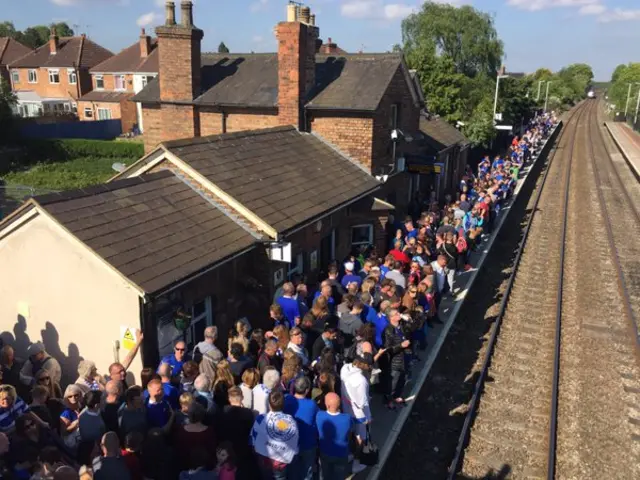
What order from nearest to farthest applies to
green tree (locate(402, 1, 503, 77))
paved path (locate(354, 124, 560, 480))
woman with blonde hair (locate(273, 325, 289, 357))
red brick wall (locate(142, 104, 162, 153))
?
woman with blonde hair (locate(273, 325, 289, 357)) → paved path (locate(354, 124, 560, 480)) → red brick wall (locate(142, 104, 162, 153)) → green tree (locate(402, 1, 503, 77))

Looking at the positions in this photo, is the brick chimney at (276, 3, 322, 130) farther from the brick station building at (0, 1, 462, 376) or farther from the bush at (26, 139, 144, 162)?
the bush at (26, 139, 144, 162)

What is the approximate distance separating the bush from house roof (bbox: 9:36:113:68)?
17.5 meters

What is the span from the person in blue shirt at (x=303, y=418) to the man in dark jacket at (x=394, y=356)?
7.99 feet

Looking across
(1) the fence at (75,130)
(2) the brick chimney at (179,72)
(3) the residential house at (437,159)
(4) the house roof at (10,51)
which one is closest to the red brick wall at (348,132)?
(3) the residential house at (437,159)

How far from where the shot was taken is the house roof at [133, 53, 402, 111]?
15062mm

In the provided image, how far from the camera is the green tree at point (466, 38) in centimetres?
4806

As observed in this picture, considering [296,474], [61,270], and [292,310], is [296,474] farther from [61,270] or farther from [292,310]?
[61,270]

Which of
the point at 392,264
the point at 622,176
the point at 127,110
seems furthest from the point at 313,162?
the point at 127,110

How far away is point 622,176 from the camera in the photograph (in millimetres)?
31453

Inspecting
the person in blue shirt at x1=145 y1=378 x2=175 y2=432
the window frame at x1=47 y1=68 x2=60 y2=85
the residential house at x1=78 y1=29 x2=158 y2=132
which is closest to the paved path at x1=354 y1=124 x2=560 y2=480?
the person in blue shirt at x1=145 y1=378 x2=175 y2=432

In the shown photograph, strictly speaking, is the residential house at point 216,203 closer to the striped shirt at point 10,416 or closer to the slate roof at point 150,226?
the slate roof at point 150,226

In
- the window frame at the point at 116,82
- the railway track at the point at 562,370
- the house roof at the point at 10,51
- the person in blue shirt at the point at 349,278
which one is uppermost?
the house roof at the point at 10,51

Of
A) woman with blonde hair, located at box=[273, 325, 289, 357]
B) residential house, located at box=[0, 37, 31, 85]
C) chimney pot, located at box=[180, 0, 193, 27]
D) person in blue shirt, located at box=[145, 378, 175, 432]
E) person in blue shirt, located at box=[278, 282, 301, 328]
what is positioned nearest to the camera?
person in blue shirt, located at box=[145, 378, 175, 432]

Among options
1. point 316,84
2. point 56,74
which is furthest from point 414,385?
point 56,74
